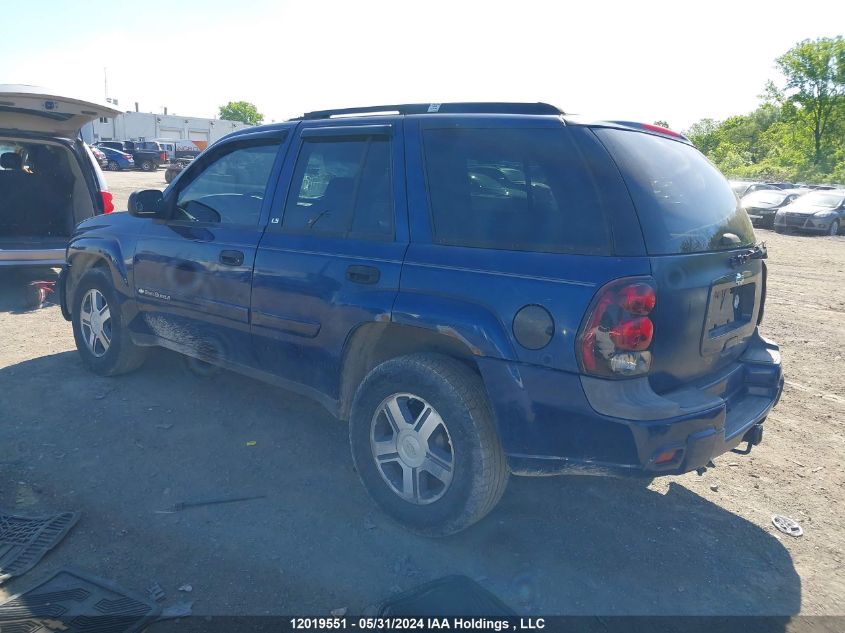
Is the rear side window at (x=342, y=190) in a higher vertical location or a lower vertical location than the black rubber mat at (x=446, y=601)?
higher

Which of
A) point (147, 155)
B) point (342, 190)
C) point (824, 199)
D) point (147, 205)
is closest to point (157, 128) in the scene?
point (147, 155)

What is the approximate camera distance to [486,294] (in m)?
2.87

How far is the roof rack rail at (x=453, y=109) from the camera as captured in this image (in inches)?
121

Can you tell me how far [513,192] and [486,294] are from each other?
0.57 metres

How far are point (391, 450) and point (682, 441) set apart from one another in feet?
4.58

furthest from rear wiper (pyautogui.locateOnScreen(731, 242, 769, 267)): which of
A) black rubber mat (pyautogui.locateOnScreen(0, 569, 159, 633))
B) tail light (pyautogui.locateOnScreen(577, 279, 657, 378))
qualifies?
black rubber mat (pyautogui.locateOnScreen(0, 569, 159, 633))

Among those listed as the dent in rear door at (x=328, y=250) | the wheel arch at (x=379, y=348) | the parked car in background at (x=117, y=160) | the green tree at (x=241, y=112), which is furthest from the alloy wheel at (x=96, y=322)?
the green tree at (x=241, y=112)

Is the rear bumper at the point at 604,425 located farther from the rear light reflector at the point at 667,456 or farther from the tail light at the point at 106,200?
the tail light at the point at 106,200

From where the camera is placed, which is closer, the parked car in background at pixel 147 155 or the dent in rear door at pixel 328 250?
the dent in rear door at pixel 328 250

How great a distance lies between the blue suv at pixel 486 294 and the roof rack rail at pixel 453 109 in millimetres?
12

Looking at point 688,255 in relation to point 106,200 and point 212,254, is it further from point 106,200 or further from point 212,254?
point 106,200

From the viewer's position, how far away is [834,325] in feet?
26.0

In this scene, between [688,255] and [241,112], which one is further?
[241,112]

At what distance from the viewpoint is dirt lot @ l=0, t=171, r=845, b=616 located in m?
2.88
